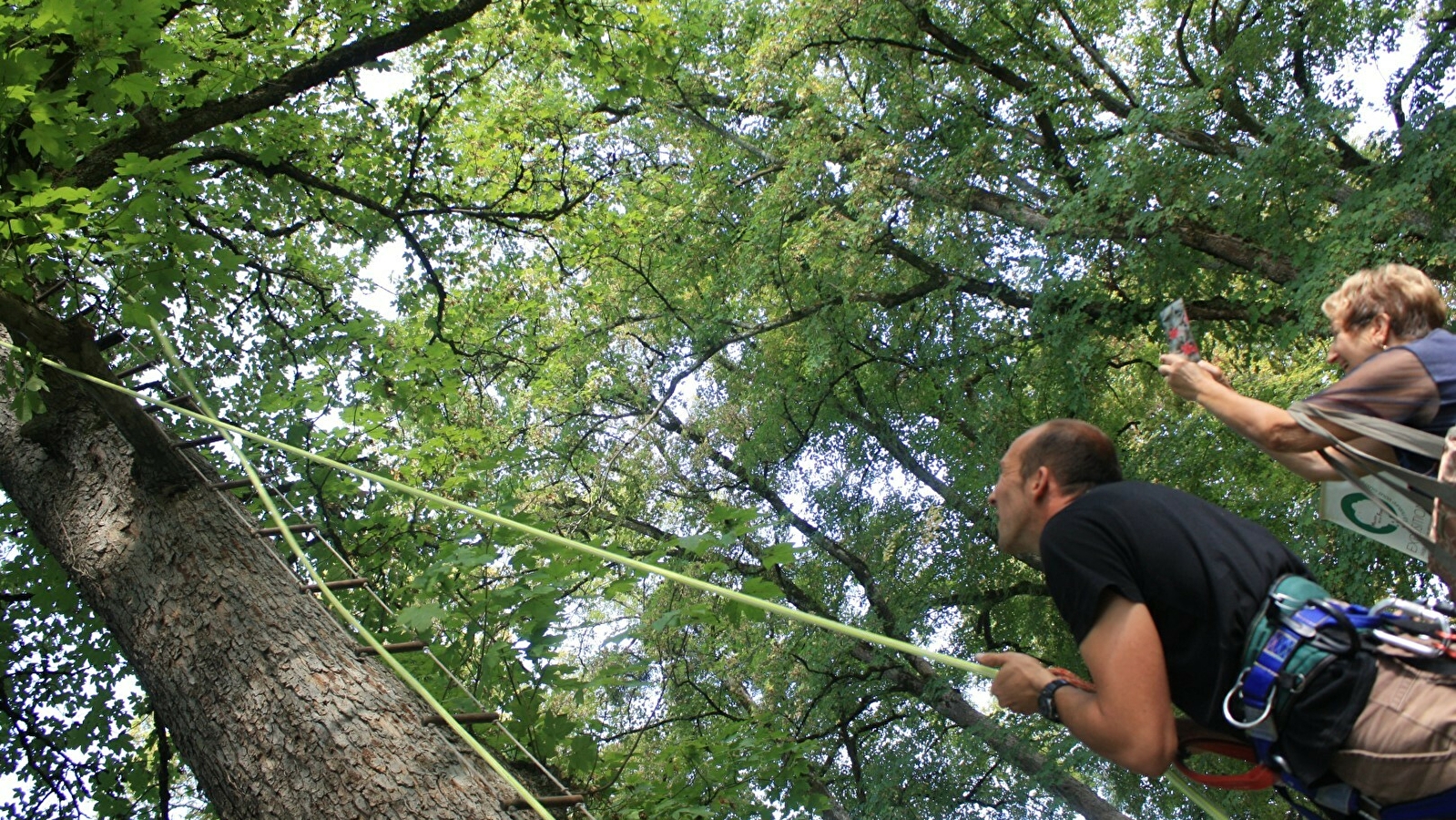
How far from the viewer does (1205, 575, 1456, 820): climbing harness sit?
1521 mm

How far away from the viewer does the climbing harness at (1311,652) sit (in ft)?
4.99

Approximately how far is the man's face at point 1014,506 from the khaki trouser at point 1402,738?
571mm

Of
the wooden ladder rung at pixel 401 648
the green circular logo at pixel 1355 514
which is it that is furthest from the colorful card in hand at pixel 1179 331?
the wooden ladder rung at pixel 401 648

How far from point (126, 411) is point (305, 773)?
1.52 meters

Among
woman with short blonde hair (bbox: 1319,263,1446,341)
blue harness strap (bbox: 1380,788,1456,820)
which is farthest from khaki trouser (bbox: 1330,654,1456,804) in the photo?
woman with short blonde hair (bbox: 1319,263,1446,341)

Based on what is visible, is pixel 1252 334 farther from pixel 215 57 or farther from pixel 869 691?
pixel 215 57

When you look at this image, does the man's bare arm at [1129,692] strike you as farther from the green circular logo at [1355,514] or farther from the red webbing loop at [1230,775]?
the green circular logo at [1355,514]

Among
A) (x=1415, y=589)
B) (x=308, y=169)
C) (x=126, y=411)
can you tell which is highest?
(x=308, y=169)

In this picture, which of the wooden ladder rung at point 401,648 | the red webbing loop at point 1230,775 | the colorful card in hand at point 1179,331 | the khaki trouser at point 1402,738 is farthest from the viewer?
the wooden ladder rung at point 401,648

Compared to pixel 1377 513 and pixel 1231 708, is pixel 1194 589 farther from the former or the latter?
pixel 1377 513

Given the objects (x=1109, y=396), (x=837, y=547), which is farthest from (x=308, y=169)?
(x=1109, y=396)

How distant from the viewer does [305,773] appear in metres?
2.37

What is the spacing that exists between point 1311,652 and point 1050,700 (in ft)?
1.37

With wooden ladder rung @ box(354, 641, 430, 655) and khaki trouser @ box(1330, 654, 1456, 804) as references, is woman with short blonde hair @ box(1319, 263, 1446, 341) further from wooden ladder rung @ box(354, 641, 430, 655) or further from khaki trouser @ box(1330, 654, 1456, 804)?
wooden ladder rung @ box(354, 641, 430, 655)
